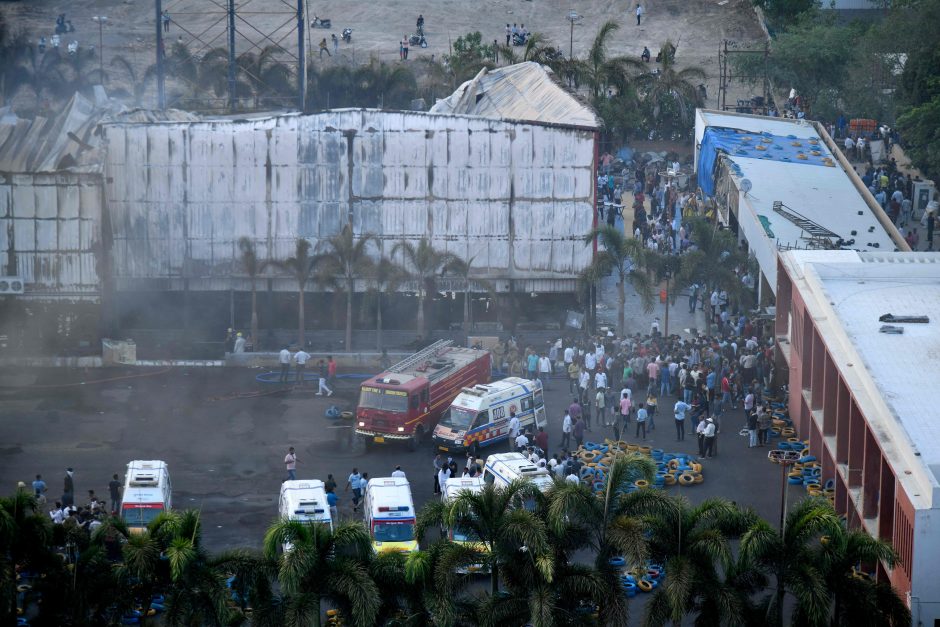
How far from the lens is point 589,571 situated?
97.8ft

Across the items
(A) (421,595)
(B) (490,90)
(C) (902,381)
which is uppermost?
(B) (490,90)

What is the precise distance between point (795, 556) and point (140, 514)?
14.9 m

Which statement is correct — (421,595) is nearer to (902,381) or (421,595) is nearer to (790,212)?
(902,381)

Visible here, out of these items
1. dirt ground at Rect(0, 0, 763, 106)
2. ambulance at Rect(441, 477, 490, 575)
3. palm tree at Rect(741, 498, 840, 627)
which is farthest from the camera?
dirt ground at Rect(0, 0, 763, 106)

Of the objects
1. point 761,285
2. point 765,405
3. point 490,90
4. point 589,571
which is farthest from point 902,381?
point 490,90

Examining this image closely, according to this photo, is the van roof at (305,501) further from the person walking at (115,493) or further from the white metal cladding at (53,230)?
the white metal cladding at (53,230)

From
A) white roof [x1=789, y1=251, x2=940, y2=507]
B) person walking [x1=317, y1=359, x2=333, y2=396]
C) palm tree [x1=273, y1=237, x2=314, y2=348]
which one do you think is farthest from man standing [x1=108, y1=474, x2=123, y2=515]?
white roof [x1=789, y1=251, x2=940, y2=507]

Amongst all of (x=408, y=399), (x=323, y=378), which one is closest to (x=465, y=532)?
(x=408, y=399)

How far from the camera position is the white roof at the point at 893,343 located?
3334 centimetres

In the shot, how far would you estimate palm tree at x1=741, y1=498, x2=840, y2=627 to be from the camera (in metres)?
28.7

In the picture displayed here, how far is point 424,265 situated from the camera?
5378 centimetres

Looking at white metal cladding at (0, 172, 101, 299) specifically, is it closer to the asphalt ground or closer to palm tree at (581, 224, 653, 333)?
the asphalt ground

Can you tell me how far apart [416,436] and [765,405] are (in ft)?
31.1

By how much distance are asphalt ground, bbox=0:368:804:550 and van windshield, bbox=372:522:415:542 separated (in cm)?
313
